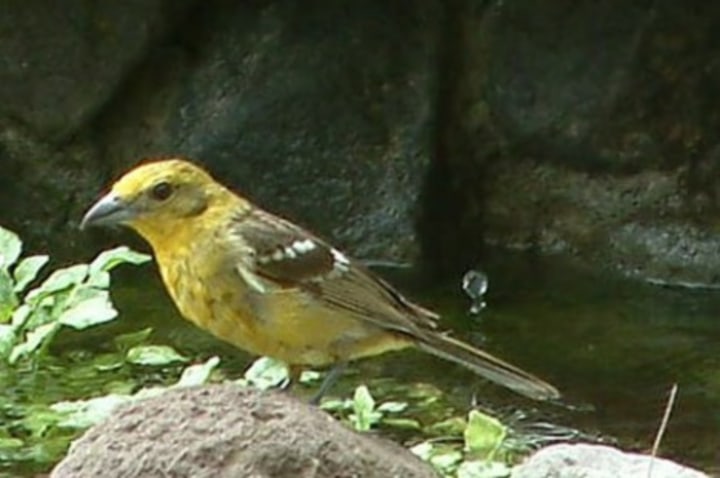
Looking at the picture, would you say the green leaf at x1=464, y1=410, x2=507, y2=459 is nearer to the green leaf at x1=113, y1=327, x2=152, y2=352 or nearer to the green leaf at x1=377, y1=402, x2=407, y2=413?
the green leaf at x1=377, y1=402, x2=407, y2=413

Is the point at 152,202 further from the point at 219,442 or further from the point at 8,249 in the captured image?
the point at 8,249

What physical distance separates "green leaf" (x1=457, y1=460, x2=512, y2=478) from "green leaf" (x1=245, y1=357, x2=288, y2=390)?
1.93 ft

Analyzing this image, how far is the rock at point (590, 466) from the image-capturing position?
21.5 ft

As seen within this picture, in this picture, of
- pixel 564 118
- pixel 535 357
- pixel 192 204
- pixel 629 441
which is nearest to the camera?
pixel 192 204

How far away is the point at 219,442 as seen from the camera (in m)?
5.60

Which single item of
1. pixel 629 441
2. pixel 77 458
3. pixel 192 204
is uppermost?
pixel 192 204

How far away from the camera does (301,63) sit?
11.3 metres

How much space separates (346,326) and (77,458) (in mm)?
1016

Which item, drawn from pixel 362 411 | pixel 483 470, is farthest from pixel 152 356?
pixel 483 470

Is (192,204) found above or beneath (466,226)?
above

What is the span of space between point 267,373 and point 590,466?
1168 mm

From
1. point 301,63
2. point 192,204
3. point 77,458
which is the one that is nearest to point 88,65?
point 301,63

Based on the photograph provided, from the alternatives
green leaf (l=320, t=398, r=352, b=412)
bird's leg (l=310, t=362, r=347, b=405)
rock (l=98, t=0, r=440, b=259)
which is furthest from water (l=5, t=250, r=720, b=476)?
bird's leg (l=310, t=362, r=347, b=405)

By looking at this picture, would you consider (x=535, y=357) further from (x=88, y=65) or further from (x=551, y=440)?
(x=88, y=65)
